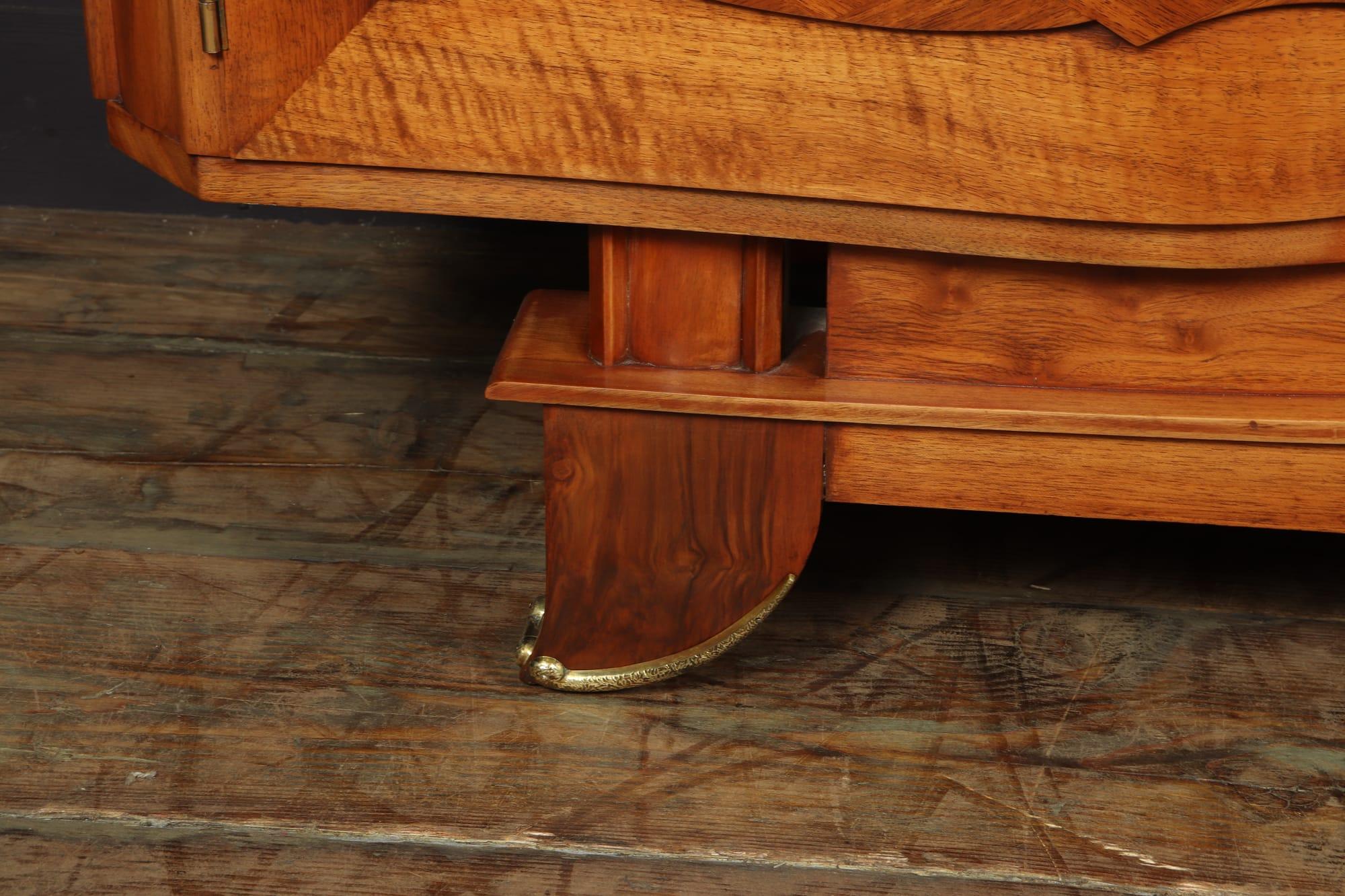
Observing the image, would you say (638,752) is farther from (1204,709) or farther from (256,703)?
(1204,709)

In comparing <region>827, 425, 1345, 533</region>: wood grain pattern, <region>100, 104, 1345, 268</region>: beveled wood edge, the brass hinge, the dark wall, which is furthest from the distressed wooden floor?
the dark wall

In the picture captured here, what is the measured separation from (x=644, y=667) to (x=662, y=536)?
90 mm

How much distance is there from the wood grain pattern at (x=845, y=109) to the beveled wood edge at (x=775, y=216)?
0.01 metres

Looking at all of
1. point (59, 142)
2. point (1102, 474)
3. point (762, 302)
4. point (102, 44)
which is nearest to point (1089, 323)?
point (1102, 474)

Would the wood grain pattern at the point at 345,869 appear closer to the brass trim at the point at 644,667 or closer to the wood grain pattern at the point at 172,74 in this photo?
the brass trim at the point at 644,667

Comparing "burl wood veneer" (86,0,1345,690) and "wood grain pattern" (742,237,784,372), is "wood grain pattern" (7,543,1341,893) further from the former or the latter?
"wood grain pattern" (742,237,784,372)

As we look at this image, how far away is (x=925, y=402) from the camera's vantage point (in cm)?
86

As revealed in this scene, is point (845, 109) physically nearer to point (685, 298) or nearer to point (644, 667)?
point (685, 298)

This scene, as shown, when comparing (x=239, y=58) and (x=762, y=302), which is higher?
(x=239, y=58)

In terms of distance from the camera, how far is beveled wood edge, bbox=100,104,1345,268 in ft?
2.67

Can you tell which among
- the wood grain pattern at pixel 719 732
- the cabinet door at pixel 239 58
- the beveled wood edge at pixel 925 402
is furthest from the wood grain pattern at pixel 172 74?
the wood grain pattern at pixel 719 732

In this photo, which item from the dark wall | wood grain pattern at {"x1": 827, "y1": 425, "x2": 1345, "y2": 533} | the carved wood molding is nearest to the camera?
the carved wood molding

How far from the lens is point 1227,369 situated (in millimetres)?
872

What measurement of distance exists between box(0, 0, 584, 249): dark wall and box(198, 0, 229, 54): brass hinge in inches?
49.2
